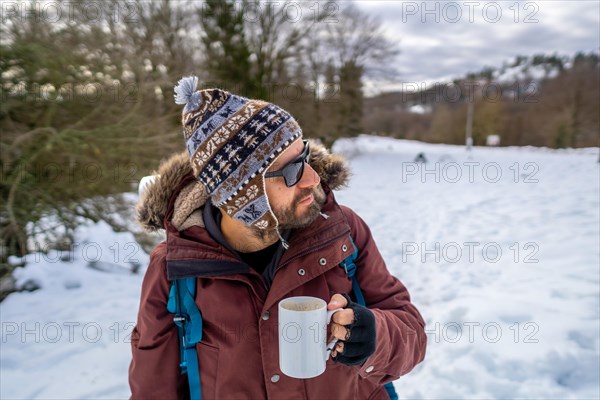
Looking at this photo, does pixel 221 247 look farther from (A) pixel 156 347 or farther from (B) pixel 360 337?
(B) pixel 360 337

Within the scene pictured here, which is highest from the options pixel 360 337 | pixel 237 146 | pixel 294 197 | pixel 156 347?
pixel 237 146

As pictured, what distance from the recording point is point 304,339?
101cm

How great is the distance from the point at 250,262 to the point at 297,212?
11.5 inches

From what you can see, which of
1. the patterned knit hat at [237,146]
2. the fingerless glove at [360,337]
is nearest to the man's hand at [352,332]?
the fingerless glove at [360,337]

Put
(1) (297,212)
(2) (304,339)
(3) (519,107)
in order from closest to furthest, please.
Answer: (2) (304,339)
(1) (297,212)
(3) (519,107)

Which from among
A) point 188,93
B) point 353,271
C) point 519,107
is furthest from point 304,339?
point 519,107

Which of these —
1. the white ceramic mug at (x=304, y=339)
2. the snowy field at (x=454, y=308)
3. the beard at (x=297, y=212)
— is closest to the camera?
the white ceramic mug at (x=304, y=339)

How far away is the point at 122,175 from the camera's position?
206 inches

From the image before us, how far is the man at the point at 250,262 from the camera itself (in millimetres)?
1258

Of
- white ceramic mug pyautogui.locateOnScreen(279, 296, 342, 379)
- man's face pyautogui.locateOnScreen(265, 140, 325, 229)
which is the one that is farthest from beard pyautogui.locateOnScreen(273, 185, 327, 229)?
white ceramic mug pyautogui.locateOnScreen(279, 296, 342, 379)

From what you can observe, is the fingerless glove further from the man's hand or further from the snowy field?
the snowy field

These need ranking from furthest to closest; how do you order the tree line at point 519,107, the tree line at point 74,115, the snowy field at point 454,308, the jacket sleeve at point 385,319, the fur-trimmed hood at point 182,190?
Answer: the tree line at point 519,107
the tree line at point 74,115
the snowy field at point 454,308
the fur-trimmed hood at point 182,190
the jacket sleeve at point 385,319

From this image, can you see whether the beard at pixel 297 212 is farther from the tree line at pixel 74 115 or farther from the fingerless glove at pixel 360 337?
the tree line at pixel 74 115

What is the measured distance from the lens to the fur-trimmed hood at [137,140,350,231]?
1.42 m
